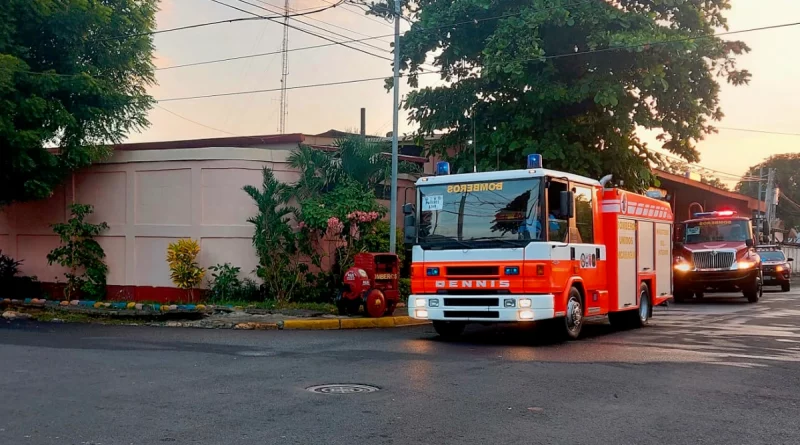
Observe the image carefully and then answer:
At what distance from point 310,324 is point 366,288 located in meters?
1.66

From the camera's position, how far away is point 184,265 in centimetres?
1938

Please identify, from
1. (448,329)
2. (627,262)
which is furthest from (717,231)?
(448,329)

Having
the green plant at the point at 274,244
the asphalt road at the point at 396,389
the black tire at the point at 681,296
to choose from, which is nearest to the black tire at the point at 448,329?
the asphalt road at the point at 396,389

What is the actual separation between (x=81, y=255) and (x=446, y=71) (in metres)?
11.4

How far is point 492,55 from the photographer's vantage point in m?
20.7

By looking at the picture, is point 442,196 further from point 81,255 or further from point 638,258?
point 81,255

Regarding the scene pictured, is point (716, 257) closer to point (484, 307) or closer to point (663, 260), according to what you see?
point (663, 260)

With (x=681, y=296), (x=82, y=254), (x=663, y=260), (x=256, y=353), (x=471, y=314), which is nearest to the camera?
(x=256, y=353)

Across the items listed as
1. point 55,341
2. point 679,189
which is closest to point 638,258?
point 55,341

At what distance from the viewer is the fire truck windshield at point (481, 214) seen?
13.1 metres

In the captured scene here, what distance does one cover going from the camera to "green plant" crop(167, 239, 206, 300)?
19.4 meters

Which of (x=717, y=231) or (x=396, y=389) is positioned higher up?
(x=717, y=231)

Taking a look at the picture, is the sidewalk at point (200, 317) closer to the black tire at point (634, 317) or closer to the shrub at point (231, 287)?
the shrub at point (231, 287)

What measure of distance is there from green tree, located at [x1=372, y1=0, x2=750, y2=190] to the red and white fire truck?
20.5 ft
